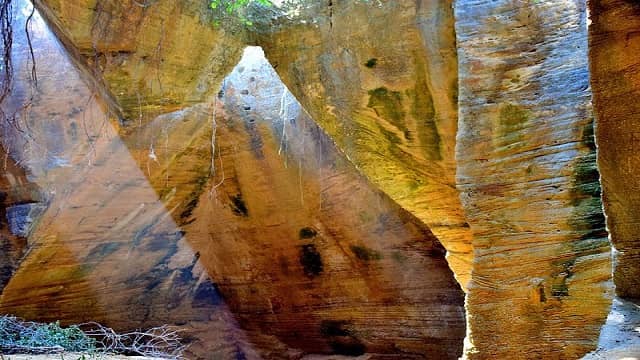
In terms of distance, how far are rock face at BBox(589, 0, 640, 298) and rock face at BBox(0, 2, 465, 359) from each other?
2475 mm

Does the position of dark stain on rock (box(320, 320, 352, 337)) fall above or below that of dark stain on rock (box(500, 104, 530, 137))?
below

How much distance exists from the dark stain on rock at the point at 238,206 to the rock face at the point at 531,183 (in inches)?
214

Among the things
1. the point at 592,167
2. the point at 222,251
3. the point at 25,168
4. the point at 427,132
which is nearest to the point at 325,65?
the point at 427,132

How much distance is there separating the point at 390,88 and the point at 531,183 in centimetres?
193

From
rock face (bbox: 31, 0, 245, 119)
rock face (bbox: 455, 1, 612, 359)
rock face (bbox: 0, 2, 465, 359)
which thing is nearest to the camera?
rock face (bbox: 455, 1, 612, 359)

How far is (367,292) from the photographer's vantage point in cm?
879

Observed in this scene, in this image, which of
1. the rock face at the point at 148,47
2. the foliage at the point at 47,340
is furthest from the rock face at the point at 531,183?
the foliage at the point at 47,340

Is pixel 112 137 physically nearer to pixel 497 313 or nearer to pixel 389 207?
pixel 389 207

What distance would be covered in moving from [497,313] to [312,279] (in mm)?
5267

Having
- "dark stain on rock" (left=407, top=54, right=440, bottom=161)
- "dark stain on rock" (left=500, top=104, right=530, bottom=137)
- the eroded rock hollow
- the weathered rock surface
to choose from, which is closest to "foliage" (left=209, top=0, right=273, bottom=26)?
the eroded rock hollow

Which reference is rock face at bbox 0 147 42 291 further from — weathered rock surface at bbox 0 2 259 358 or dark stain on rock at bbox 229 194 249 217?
dark stain on rock at bbox 229 194 249 217

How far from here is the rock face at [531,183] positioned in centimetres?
386

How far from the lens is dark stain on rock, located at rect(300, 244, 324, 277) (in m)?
8.94

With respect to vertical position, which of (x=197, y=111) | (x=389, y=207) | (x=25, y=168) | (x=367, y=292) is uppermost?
(x=197, y=111)
